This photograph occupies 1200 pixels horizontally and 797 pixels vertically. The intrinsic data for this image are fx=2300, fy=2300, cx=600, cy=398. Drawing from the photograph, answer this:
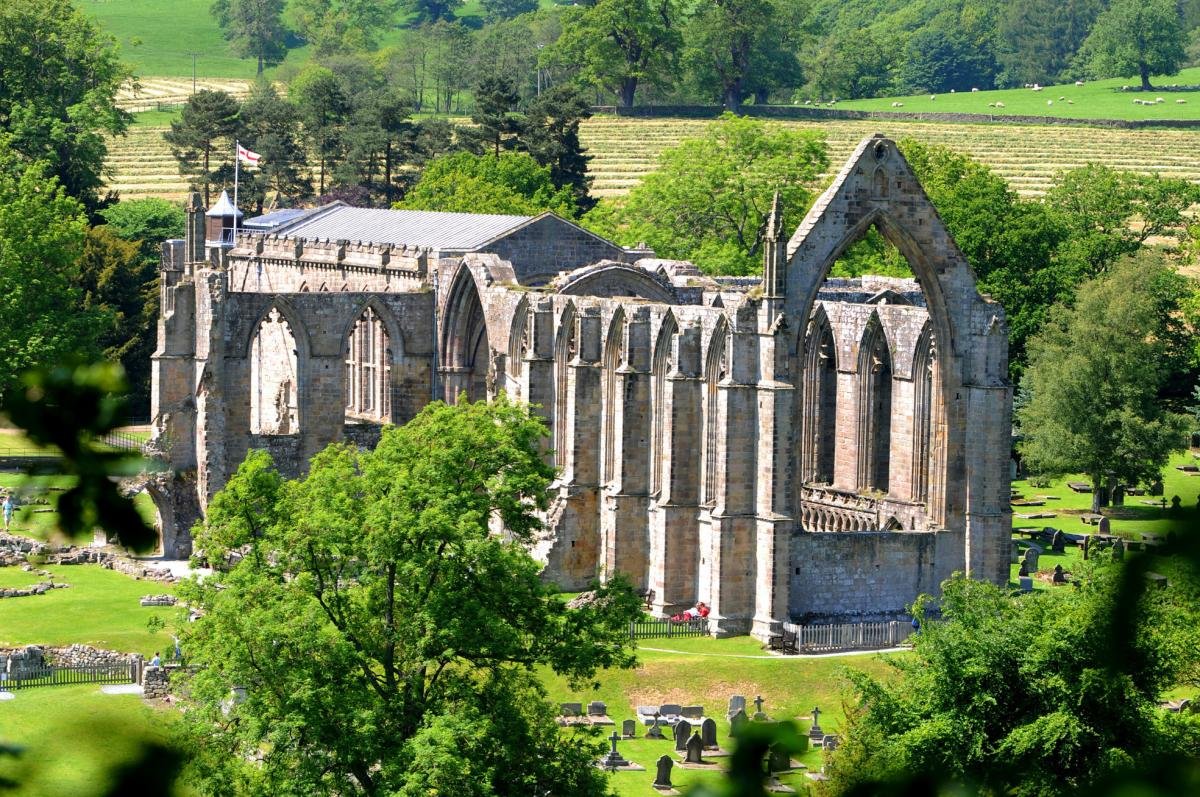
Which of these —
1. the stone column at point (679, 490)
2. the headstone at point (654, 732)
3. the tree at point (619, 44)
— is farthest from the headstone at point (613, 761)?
the tree at point (619, 44)

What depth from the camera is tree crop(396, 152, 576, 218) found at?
93.6 metres

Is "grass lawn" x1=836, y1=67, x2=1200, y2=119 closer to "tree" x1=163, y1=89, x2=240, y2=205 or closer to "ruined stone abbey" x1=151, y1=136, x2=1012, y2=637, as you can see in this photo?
"tree" x1=163, y1=89, x2=240, y2=205

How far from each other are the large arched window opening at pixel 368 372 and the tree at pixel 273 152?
A: 156 ft

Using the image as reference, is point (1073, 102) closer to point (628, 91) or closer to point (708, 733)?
point (628, 91)

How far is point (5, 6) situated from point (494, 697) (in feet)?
293

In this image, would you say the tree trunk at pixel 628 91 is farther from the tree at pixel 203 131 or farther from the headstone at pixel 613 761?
the headstone at pixel 613 761

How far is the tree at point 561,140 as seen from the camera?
109m

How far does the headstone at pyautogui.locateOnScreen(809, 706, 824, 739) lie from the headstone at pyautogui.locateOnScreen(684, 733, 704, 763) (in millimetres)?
2130

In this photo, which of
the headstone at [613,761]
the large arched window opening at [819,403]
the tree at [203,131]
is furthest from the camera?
the tree at [203,131]

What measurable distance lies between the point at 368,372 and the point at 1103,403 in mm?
22401

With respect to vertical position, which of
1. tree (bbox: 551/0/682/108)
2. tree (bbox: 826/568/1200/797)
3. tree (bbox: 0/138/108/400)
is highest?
tree (bbox: 551/0/682/108)

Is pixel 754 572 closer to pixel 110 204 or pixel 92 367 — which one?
pixel 92 367

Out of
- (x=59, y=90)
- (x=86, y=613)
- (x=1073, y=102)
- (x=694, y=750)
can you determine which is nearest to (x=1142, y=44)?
(x=1073, y=102)

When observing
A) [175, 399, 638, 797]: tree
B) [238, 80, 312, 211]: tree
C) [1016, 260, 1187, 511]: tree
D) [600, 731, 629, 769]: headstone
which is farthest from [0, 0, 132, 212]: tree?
Result: [175, 399, 638, 797]: tree
